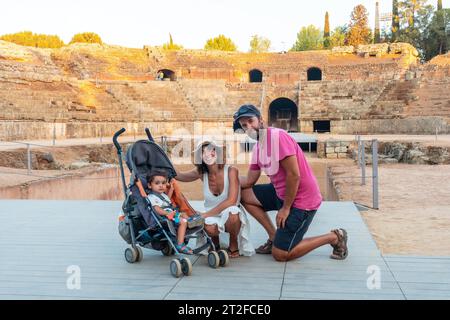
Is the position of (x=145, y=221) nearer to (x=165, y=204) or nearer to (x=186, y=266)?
(x=165, y=204)

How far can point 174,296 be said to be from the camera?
3.27 m

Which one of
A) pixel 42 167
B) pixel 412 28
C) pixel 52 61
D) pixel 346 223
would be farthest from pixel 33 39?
pixel 346 223

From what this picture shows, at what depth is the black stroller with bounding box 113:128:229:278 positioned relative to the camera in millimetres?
3938

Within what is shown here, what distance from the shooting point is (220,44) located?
6100 centimetres

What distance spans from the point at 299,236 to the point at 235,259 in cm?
59

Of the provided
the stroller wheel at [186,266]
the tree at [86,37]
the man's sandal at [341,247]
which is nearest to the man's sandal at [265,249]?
the man's sandal at [341,247]

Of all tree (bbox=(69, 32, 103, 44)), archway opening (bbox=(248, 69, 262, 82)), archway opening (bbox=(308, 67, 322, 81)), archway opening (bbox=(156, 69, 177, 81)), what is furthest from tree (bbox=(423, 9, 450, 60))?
tree (bbox=(69, 32, 103, 44))

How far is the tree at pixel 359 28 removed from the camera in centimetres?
5257

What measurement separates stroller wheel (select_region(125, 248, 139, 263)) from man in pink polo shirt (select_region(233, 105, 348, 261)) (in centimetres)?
116

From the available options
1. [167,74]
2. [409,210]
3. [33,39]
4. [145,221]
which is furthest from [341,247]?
[33,39]

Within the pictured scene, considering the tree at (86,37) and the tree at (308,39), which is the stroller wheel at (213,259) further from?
the tree at (308,39)

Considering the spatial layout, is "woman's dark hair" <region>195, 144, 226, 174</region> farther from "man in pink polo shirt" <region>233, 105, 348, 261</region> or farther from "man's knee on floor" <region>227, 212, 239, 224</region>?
"man's knee on floor" <region>227, 212, 239, 224</region>

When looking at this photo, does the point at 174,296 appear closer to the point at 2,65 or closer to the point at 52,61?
the point at 2,65

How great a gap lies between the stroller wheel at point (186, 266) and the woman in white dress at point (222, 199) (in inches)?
18.2
